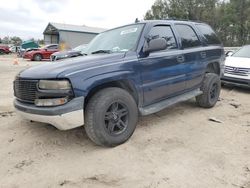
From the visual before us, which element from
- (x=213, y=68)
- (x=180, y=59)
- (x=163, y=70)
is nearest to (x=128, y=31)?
(x=163, y=70)

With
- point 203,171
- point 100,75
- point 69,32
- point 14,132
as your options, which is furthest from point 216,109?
point 69,32

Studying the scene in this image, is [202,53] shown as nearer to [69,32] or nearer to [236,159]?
[236,159]

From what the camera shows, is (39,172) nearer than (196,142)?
Yes

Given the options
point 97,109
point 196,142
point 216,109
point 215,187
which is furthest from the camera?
point 216,109

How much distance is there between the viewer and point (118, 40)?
16.0ft

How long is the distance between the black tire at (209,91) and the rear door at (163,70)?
906 mm

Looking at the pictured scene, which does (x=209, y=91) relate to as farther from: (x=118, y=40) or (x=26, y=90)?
(x=26, y=90)

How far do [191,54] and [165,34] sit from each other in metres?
0.71

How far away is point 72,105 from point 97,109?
14.0 inches

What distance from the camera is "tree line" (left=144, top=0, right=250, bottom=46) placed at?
1344 inches

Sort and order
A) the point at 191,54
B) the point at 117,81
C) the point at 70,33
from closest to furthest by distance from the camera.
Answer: the point at 117,81 < the point at 191,54 < the point at 70,33

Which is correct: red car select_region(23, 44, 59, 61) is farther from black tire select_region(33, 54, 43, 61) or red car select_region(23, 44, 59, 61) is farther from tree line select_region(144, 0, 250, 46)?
tree line select_region(144, 0, 250, 46)

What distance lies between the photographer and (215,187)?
123 inches

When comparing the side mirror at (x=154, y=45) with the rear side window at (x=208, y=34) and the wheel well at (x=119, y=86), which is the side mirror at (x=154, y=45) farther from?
the rear side window at (x=208, y=34)
